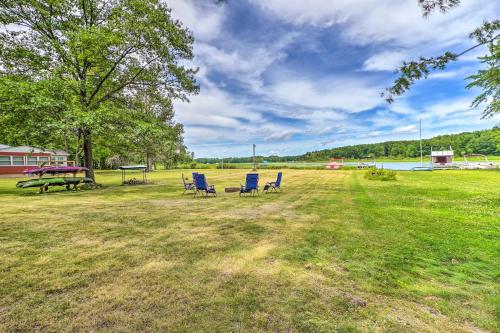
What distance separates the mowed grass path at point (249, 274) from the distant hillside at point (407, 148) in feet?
162

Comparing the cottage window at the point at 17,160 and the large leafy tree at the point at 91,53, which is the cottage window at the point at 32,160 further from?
the large leafy tree at the point at 91,53

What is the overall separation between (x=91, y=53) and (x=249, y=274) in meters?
14.7

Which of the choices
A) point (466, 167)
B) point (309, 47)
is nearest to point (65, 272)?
point (309, 47)

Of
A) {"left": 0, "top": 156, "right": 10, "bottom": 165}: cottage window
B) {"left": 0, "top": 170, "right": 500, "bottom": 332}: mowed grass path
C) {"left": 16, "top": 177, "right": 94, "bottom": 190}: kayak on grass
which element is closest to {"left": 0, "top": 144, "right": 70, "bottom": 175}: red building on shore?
{"left": 0, "top": 156, "right": 10, "bottom": 165}: cottage window

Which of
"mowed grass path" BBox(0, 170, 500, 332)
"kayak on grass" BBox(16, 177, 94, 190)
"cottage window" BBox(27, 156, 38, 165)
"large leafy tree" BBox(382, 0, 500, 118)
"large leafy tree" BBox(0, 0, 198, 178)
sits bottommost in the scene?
"mowed grass path" BBox(0, 170, 500, 332)

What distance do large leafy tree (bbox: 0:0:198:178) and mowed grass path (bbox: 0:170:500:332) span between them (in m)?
8.23

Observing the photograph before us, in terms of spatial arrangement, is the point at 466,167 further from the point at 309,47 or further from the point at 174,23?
the point at 174,23

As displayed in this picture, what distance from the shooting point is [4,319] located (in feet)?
7.82

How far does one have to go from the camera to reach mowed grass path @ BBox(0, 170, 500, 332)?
2.43m

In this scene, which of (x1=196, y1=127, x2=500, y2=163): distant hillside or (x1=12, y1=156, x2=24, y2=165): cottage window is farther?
(x1=196, y1=127, x2=500, y2=163): distant hillside

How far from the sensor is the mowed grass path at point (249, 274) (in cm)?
243

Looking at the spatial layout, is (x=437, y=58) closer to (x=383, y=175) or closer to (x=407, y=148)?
(x=383, y=175)

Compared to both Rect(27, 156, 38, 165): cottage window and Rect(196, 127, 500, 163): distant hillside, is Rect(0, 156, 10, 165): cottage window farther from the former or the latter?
Rect(196, 127, 500, 163): distant hillside

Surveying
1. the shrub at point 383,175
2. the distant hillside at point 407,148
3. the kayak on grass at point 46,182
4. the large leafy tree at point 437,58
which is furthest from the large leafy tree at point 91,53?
the distant hillside at point 407,148
